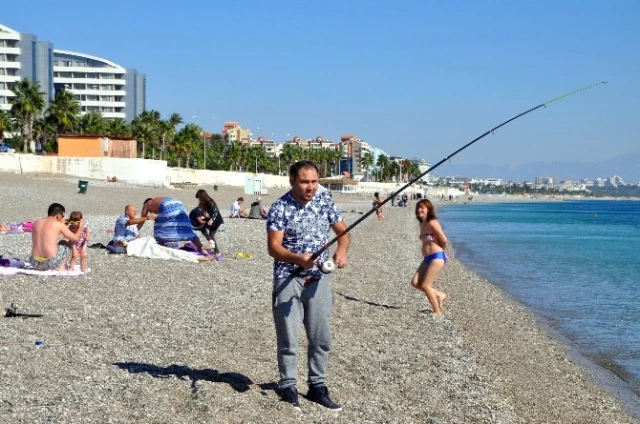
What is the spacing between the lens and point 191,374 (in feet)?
20.6

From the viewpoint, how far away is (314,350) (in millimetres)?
5496

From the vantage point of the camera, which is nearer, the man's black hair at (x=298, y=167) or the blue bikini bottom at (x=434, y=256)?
the man's black hair at (x=298, y=167)

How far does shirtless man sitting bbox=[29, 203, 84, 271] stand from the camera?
430 inches

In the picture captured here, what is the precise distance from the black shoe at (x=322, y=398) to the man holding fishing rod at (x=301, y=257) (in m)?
0.20

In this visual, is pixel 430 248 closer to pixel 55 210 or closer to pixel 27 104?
pixel 55 210

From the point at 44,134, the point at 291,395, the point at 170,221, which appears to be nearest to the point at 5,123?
the point at 44,134

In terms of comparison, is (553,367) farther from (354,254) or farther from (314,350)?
(354,254)

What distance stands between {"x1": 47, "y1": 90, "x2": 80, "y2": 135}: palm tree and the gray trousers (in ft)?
197

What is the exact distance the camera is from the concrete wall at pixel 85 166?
44.8m

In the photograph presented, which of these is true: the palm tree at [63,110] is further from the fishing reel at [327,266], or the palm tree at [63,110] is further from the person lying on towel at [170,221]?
the fishing reel at [327,266]

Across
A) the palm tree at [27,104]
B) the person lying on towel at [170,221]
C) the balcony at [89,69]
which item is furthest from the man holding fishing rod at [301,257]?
the balcony at [89,69]

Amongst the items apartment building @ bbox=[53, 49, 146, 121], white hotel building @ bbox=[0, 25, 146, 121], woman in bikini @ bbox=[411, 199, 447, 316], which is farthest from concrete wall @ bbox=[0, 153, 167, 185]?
apartment building @ bbox=[53, 49, 146, 121]

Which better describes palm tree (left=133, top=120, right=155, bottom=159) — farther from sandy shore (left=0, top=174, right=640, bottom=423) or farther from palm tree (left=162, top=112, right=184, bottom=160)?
sandy shore (left=0, top=174, right=640, bottom=423)

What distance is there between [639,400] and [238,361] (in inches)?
148
